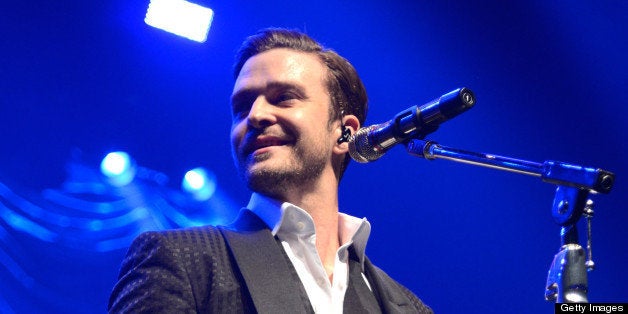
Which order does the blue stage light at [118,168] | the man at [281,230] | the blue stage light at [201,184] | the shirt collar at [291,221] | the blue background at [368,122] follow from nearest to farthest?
the man at [281,230]
the shirt collar at [291,221]
the blue background at [368,122]
the blue stage light at [118,168]
the blue stage light at [201,184]

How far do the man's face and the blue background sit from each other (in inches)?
57.3

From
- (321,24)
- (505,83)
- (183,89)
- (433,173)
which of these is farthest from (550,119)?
(183,89)

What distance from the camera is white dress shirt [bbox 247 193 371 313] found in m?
2.05

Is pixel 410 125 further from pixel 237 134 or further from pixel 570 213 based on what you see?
pixel 237 134

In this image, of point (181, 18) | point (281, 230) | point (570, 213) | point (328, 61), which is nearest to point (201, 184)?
point (181, 18)

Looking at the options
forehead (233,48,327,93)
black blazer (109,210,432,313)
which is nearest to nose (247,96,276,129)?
forehead (233,48,327,93)

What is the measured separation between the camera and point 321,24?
417cm

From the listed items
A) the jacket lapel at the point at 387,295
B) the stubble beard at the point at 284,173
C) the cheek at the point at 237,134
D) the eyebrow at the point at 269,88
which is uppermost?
the eyebrow at the point at 269,88

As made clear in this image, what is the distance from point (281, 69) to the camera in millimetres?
2582

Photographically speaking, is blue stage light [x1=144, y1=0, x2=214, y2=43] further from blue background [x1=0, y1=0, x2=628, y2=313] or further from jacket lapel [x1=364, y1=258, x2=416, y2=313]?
jacket lapel [x1=364, y1=258, x2=416, y2=313]

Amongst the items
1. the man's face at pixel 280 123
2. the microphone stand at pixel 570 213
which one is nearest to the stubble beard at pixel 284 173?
the man's face at pixel 280 123

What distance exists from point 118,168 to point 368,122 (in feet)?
5.12

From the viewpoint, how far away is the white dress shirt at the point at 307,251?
205 cm

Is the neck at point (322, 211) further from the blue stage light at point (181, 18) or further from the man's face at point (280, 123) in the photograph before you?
the blue stage light at point (181, 18)
